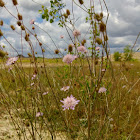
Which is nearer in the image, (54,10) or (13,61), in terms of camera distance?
(13,61)

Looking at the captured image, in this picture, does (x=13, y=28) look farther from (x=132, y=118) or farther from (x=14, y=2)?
(x=132, y=118)

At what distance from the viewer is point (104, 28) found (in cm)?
62

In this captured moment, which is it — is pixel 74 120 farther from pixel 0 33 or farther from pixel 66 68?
pixel 0 33

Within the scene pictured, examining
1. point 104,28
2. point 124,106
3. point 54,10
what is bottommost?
point 124,106

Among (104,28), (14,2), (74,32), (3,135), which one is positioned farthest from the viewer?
(3,135)

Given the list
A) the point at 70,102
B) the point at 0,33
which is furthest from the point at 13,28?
the point at 70,102

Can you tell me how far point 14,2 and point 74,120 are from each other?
131 cm

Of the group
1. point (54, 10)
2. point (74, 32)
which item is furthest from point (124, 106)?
point (54, 10)

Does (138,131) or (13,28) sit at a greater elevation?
(13,28)

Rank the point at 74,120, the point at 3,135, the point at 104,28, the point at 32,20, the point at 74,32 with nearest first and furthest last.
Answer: the point at 104,28 < the point at 74,32 < the point at 32,20 < the point at 3,135 < the point at 74,120

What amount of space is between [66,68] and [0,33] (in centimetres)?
106

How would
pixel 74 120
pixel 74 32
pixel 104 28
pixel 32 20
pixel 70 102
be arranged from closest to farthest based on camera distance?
pixel 104 28
pixel 70 102
pixel 74 32
pixel 32 20
pixel 74 120

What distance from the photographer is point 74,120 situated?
5.72 ft

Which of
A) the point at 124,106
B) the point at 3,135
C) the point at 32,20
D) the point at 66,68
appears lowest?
the point at 3,135
